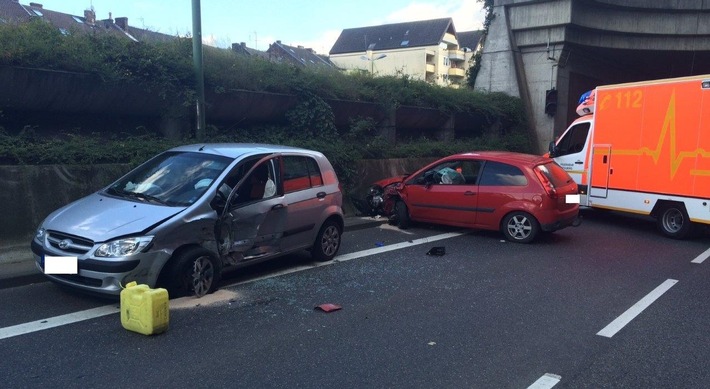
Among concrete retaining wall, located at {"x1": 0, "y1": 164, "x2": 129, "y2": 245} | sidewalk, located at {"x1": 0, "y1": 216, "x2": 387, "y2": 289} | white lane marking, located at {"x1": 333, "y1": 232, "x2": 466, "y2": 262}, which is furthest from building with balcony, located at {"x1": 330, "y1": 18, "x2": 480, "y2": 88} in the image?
sidewalk, located at {"x1": 0, "y1": 216, "x2": 387, "y2": 289}

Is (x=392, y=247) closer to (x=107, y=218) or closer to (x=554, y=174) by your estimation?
(x=554, y=174)

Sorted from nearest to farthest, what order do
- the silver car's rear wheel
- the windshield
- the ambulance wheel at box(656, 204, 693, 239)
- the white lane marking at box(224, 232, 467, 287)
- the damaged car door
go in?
the windshield
the damaged car door
the white lane marking at box(224, 232, 467, 287)
the silver car's rear wheel
the ambulance wheel at box(656, 204, 693, 239)

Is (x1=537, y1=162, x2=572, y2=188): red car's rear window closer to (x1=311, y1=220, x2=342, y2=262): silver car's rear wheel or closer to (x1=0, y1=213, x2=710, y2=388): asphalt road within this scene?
(x1=0, y1=213, x2=710, y2=388): asphalt road

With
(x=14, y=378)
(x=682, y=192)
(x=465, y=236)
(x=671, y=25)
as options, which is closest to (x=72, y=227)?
(x=14, y=378)

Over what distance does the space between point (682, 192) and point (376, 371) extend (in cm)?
862

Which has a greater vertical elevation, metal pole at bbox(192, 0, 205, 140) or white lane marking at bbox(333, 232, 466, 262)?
metal pole at bbox(192, 0, 205, 140)

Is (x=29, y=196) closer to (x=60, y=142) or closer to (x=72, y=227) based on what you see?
(x=60, y=142)

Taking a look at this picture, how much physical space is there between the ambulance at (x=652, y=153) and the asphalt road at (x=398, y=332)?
2.58 m

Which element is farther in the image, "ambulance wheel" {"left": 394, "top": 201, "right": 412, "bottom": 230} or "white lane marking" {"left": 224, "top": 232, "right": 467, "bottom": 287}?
"ambulance wheel" {"left": 394, "top": 201, "right": 412, "bottom": 230}

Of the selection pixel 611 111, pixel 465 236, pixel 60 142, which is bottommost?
pixel 465 236

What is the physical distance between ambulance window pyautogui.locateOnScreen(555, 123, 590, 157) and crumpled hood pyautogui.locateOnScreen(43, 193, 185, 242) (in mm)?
9895

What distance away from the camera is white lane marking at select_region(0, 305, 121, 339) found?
16.5 feet

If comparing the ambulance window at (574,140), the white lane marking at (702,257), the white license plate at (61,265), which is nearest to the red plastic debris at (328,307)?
the white license plate at (61,265)

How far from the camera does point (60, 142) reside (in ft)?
29.2
